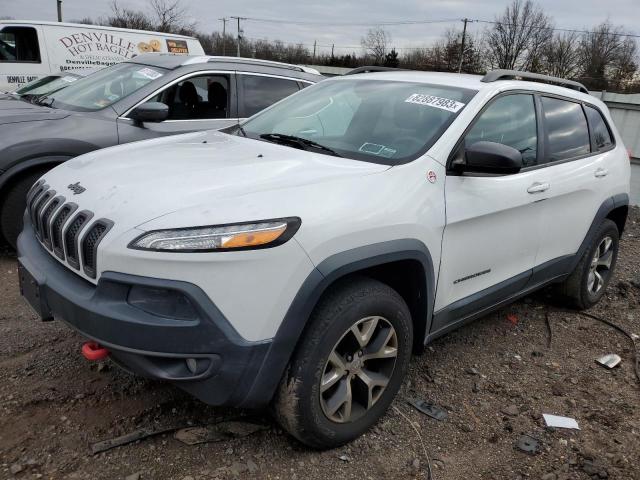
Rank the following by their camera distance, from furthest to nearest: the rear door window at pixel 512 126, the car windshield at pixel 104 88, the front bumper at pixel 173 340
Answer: the car windshield at pixel 104 88
the rear door window at pixel 512 126
the front bumper at pixel 173 340

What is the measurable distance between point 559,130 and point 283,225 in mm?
2494

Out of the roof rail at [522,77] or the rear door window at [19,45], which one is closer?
the roof rail at [522,77]

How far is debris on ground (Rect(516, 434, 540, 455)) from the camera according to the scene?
2719mm

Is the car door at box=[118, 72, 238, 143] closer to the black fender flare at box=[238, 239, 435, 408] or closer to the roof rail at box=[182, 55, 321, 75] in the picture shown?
the roof rail at box=[182, 55, 321, 75]

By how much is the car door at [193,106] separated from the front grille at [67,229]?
7.70 ft

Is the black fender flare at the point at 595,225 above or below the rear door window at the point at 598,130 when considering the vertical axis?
below

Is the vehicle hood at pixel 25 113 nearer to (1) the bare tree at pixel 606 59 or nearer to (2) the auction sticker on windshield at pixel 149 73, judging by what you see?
(2) the auction sticker on windshield at pixel 149 73

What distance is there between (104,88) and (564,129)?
4.13 metres

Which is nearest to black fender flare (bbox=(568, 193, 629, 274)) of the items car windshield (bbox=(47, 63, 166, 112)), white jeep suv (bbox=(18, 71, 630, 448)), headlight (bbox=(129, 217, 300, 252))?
white jeep suv (bbox=(18, 71, 630, 448))

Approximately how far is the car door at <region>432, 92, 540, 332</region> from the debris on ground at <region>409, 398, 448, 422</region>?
45 cm

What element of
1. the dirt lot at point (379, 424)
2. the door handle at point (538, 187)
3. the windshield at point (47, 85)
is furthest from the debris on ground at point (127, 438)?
the windshield at point (47, 85)

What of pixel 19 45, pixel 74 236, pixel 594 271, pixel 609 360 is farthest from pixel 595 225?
pixel 19 45

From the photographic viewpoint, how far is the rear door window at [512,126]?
3.10 m

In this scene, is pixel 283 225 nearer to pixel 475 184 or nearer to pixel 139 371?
pixel 139 371
